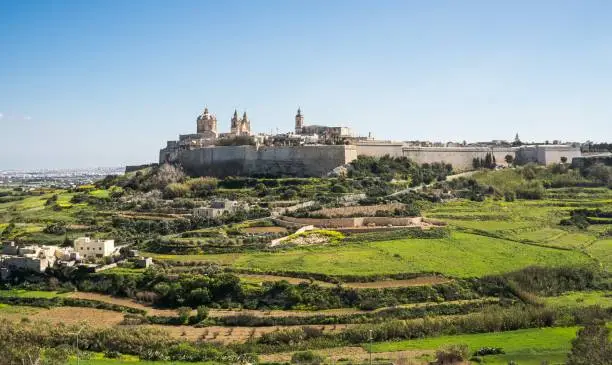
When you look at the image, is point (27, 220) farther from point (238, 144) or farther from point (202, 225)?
point (238, 144)

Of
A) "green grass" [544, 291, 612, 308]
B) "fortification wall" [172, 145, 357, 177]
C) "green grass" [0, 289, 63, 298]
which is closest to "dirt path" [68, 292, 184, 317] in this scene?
"green grass" [0, 289, 63, 298]

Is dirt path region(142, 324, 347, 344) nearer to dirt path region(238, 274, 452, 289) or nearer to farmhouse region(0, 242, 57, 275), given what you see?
dirt path region(238, 274, 452, 289)

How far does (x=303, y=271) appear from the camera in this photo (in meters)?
26.9

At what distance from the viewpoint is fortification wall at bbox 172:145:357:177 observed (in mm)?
52125

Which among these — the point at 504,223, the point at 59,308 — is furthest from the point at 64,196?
the point at 504,223

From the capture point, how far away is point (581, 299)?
24641mm

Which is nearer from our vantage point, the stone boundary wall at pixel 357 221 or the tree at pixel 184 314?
the tree at pixel 184 314

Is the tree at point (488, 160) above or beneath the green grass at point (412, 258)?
above

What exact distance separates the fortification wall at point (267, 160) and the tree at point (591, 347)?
32611 millimetres

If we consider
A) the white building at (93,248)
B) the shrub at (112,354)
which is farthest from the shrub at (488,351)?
the white building at (93,248)

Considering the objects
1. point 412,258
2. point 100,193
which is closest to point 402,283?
point 412,258

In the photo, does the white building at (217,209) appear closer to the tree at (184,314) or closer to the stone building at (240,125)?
the tree at (184,314)

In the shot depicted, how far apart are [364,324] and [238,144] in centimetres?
3674

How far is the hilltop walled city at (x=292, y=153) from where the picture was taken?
5250 cm
